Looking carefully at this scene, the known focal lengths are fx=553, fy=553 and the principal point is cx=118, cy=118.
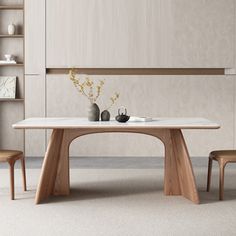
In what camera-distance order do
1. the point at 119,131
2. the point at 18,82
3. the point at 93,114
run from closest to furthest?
the point at 119,131 < the point at 93,114 < the point at 18,82

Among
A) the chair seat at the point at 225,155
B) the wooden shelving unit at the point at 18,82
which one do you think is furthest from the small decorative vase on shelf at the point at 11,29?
the chair seat at the point at 225,155

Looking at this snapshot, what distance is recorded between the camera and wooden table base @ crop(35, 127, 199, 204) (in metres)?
4.75

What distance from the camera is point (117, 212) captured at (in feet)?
14.4

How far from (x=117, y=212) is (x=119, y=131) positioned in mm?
728

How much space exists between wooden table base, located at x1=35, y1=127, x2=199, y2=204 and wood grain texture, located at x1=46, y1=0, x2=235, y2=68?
2.85 meters

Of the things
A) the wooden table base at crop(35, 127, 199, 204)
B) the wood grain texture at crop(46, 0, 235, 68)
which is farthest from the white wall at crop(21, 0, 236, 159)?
the wooden table base at crop(35, 127, 199, 204)

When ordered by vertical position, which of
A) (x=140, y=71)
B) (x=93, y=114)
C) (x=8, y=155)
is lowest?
(x=8, y=155)

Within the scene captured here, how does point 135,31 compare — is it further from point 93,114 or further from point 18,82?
point 93,114

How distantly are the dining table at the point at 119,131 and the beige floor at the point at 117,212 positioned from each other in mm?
137

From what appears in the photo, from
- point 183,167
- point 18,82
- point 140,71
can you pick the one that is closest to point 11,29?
point 18,82

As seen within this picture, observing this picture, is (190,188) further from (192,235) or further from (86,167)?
(86,167)

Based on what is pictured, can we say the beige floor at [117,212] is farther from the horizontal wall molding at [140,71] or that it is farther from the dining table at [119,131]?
the horizontal wall molding at [140,71]

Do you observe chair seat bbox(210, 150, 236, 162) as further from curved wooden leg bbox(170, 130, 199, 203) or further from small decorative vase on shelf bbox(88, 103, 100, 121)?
small decorative vase on shelf bbox(88, 103, 100, 121)

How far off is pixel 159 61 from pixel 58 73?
1439 mm
